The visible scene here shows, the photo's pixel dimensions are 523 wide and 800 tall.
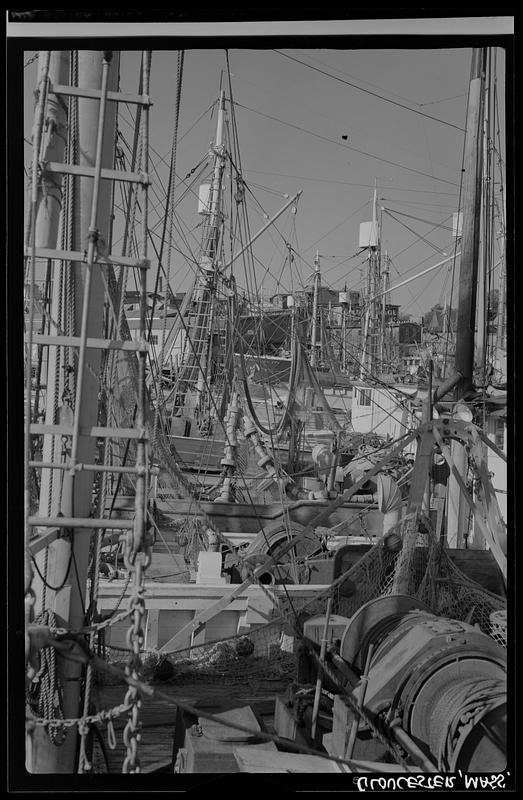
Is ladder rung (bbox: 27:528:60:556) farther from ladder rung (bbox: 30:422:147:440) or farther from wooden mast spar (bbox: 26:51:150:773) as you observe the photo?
ladder rung (bbox: 30:422:147:440)

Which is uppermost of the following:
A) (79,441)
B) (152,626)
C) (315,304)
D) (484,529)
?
(315,304)

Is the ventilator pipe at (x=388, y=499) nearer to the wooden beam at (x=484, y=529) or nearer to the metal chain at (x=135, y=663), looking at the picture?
the wooden beam at (x=484, y=529)

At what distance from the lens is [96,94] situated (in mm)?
2559

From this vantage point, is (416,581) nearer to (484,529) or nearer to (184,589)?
(484,529)

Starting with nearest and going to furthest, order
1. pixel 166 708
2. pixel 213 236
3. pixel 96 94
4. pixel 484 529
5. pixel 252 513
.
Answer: pixel 96 94, pixel 484 529, pixel 166 708, pixel 252 513, pixel 213 236

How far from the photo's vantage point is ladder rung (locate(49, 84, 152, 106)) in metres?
2.54

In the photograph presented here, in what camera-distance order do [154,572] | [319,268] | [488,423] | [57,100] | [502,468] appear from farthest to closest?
[319,268] < [154,572] < [502,468] < [488,423] < [57,100]

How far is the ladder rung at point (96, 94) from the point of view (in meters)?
2.54

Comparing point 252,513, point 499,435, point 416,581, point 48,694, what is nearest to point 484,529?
point 416,581

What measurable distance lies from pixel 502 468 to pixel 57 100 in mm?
4440

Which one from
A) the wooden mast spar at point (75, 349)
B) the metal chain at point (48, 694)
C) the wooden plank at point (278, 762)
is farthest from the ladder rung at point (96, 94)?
the wooden plank at point (278, 762)
